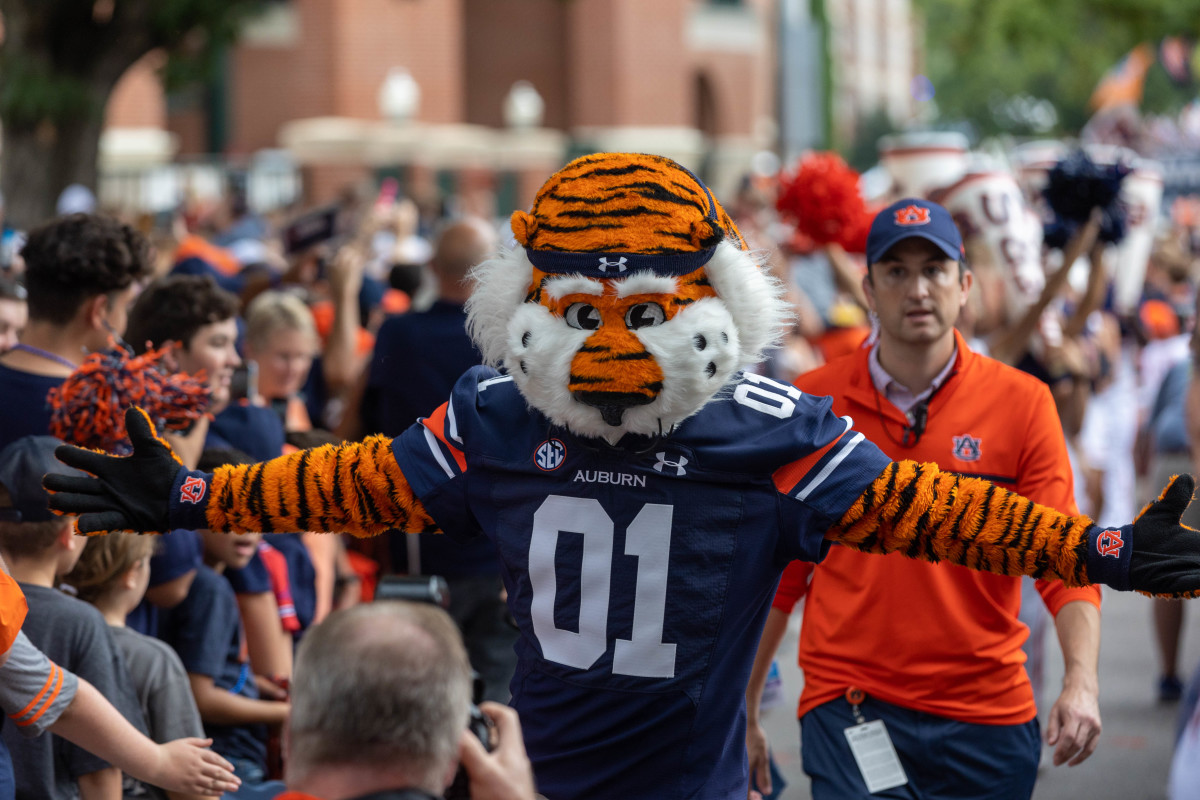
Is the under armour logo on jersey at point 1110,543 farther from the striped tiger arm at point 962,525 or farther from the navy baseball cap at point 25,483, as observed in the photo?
the navy baseball cap at point 25,483

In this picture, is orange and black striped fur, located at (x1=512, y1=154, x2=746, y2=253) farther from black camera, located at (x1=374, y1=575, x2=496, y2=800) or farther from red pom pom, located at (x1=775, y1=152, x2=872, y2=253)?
red pom pom, located at (x1=775, y1=152, x2=872, y2=253)

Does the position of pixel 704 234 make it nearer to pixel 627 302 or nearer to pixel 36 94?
pixel 627 302

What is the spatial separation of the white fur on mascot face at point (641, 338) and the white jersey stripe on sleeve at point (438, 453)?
0.23 m

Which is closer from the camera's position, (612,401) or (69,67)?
(612,401)

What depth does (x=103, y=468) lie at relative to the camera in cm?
280

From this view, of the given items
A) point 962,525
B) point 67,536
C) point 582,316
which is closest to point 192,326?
point 67,536

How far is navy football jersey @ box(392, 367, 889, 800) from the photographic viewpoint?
8.99 feet

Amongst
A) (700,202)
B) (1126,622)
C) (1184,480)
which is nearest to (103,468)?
(700,202)

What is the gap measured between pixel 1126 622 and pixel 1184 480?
20.9ft

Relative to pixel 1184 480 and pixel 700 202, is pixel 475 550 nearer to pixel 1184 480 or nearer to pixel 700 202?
pixel 700 202

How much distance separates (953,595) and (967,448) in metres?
0.37

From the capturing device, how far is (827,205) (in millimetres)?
5516

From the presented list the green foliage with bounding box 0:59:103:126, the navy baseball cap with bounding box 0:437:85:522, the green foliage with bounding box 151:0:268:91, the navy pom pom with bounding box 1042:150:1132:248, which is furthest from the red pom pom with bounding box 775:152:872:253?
the green foliage with bounding box 0:59:103:126

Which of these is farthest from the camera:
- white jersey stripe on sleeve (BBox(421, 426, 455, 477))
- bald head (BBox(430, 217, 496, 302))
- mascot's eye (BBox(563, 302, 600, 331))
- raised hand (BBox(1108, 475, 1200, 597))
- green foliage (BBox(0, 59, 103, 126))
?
green foliage (BBox(0, 59, 103, 126))
